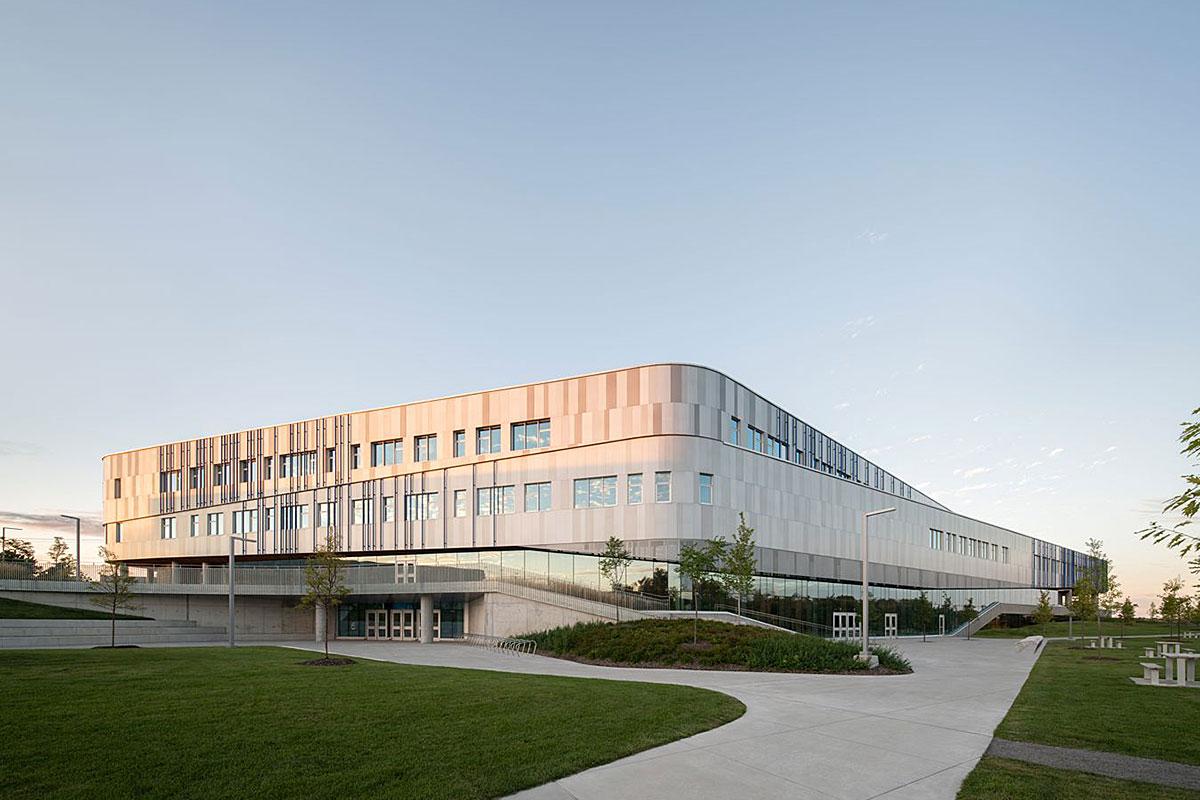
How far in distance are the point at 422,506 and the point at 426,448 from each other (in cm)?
393

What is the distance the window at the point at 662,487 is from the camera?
4531 cm

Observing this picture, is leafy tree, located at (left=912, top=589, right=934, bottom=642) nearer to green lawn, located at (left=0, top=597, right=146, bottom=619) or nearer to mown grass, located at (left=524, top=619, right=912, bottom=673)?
mown grass, located at (left=524, top=619, right=912, bottom=673)

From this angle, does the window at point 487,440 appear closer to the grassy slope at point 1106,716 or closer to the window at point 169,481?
the window at point 169,481

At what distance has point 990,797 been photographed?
9.76 meters

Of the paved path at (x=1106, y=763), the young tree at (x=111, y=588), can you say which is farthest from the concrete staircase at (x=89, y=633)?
the paved path at (x=1106, y=763)

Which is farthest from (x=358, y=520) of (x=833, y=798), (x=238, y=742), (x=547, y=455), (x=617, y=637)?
(x=833, y=798)

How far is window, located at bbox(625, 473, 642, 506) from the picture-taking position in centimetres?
4603

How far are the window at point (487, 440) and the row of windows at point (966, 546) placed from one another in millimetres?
41928

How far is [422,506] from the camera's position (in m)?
54.8

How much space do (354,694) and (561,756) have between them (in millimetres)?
6851

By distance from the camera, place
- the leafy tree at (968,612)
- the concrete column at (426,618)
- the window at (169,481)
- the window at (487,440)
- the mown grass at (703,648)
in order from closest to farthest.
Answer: the mown grass at (703,648)
the concrete column at (426,618)
the window at (487,440)
the window at (169,481)
the leafy tree at (968,612)

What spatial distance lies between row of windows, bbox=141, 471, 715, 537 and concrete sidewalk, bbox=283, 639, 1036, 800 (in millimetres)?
21751

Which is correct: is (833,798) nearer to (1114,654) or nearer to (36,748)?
(36,748)

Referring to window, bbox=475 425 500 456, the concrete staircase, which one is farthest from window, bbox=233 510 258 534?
window, bbox=475 425 500 456
